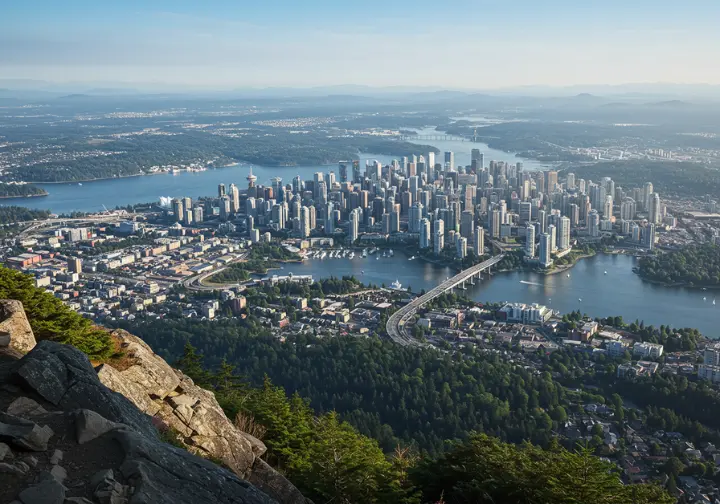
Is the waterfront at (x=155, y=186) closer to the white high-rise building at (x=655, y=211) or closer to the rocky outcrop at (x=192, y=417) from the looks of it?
the white high-rise building at (x=655, y=211)

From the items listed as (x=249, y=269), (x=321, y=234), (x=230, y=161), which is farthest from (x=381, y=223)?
(x=230, y=161)

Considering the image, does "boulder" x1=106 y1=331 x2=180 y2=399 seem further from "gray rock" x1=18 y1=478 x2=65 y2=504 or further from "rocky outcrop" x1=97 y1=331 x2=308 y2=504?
"gray rock" x1=18 y1=478 x2=65 y2=504

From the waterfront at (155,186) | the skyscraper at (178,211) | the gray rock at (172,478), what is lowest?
the waterfront at (155,186)

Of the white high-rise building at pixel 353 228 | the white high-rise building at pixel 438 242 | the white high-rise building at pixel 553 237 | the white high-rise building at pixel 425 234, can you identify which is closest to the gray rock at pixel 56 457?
the white high-rise building at pixel 553 237

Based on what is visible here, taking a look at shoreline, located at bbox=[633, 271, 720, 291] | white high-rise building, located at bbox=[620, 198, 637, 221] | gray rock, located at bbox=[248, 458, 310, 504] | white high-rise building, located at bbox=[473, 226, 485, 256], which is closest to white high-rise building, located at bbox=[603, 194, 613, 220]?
white high-rise building, located at bbox=[620, 198, 637, 221]

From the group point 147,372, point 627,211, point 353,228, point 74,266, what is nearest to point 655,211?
point 627,211

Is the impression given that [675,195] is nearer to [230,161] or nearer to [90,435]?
[230,161]
